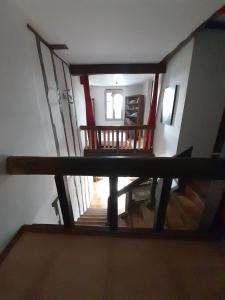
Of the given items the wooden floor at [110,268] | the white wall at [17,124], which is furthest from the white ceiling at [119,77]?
the wooden floor at [110,268]

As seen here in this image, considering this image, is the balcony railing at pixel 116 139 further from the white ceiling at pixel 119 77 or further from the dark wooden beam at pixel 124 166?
the dark wooden beam at pixel 124 166

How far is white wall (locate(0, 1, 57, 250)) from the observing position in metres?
0.97

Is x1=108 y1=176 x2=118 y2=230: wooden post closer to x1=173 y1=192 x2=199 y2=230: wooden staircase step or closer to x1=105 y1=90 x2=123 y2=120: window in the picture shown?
x1=173 y1=192 x2=199 y2=230: wooden staircase step

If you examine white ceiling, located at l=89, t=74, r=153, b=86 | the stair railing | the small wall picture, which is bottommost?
the stair railing

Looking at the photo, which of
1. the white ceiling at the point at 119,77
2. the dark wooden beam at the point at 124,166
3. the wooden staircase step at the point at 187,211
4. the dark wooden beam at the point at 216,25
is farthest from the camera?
the white ceiling at the point at 119,77

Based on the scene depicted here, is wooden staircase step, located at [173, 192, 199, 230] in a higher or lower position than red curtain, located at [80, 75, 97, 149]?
lower

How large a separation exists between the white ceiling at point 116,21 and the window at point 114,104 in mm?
5014

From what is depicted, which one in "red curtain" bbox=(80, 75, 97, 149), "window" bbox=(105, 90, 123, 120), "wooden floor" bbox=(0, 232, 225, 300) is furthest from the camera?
"window" bbox=(105, 90, 123, 120)

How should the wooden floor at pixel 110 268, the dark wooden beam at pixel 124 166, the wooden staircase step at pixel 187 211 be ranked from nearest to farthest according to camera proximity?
the wooden floor at pixel 110 268 < the dark wooden beam at pixel 124 166 < the wooden staircase step at pixel 187 211

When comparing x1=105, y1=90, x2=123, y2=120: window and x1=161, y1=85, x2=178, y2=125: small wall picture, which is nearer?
x1=161, y1=85, x2=178, y2=125: small wall picture

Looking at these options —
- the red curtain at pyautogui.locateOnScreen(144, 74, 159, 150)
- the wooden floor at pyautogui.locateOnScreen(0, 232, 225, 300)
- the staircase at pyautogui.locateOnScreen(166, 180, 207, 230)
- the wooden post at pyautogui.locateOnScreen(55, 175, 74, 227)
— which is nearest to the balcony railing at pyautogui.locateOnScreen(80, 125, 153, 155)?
the red curtain at pyautogui.locateOnScreen(144, 74, 159, 150)

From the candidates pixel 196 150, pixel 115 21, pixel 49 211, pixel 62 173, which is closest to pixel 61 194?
pixel 62 173

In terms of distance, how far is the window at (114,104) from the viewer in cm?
706

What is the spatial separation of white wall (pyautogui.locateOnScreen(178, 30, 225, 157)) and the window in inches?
207
